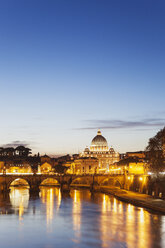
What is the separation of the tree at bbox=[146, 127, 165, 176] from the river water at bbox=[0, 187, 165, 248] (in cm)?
866

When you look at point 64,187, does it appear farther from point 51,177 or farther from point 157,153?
point 157,153

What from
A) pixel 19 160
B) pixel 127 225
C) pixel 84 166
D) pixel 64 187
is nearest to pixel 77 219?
pixel 127 225

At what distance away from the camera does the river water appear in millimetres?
32688

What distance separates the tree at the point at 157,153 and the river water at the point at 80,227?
341 inches

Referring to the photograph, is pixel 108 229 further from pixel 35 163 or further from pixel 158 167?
pixel 35 163

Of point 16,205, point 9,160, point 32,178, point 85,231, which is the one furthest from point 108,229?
point 9,160

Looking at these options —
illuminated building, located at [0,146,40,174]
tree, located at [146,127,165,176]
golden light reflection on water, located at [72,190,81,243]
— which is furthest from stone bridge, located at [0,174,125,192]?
illuminated building, located at [0,146,40,174]

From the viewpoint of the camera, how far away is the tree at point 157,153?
199ft

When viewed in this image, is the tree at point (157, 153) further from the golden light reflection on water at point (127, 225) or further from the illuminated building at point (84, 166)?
the illuminated building at point (84, 166)

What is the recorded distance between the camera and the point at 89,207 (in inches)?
2249

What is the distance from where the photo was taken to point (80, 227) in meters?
39.8

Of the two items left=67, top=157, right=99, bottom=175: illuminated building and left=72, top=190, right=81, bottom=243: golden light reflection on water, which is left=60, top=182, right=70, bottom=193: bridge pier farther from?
left=67, top=157, right=99, bottom=175: illuminated building

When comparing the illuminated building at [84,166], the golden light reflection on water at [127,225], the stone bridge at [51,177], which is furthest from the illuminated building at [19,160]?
A: the golden light reflection on water at [127,225]

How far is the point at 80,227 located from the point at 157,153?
25.7 meters
